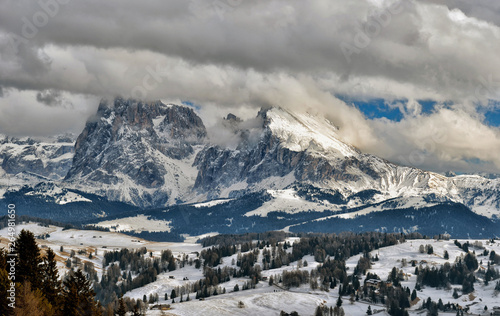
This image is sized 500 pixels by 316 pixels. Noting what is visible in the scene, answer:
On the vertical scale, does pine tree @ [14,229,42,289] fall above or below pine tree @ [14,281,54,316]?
above

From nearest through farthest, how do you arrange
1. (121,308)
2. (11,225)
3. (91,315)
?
(11,225), (91,315), (121,308)

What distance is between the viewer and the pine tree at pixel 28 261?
13475cm

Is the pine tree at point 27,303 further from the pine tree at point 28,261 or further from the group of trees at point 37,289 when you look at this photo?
the pine tree at point 28,261

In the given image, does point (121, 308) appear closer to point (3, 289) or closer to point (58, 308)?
point (58, 308)

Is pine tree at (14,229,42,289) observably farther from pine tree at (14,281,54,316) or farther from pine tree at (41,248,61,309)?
pine tree at (14,281,54,316)

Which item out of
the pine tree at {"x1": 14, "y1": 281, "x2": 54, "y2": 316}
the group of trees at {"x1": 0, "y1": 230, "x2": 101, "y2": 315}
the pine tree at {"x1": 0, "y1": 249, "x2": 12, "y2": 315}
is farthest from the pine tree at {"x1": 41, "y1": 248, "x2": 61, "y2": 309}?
the pine tree at {"x1": 0, "y1": 249, "x2": 12, "y2": 315}

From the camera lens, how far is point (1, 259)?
13488 cm

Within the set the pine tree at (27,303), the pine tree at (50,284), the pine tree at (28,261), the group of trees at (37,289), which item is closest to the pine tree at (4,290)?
the group of trees at (37,289)

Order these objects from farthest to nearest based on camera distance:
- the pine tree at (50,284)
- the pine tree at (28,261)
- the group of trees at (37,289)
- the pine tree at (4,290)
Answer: the pine tree at (50,284) < the pine tree at (28,261) < the pine tree at (4,290) < the group of trees at (37,289)

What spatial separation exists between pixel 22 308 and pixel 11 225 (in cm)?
1365

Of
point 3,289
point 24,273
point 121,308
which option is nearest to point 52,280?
point 24,273

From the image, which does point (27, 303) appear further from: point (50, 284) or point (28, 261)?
point (28, 261)

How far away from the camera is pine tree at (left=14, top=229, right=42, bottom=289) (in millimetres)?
134750

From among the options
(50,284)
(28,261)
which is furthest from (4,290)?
(50,284)
